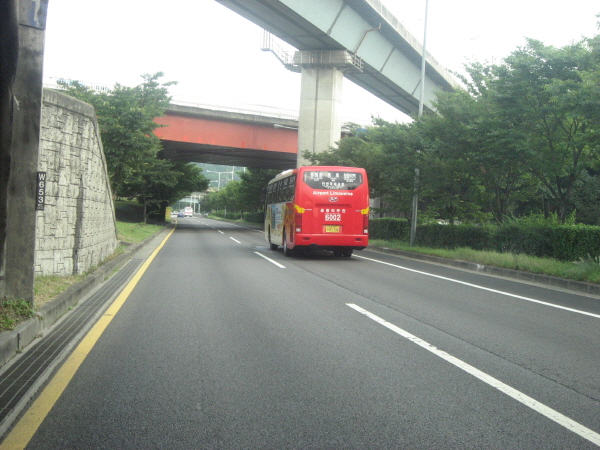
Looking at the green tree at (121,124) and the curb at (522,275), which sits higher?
the green tree at (121,124)

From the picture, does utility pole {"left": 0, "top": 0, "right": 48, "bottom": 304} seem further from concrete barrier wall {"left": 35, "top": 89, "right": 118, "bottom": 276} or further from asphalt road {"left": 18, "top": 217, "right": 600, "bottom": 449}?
concrete barrier wall {"left": 35, "top": 89, "right": 118, "bottom": 276}

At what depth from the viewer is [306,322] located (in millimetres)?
7445

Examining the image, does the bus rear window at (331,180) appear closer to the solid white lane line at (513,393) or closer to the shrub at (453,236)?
the shrub at (453,236)

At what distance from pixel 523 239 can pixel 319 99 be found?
Answer: 19988 mm

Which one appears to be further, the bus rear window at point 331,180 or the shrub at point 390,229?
the shrub at point 390,229

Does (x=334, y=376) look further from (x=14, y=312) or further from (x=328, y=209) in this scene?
(x=328, y=209)

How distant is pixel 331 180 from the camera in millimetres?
18062

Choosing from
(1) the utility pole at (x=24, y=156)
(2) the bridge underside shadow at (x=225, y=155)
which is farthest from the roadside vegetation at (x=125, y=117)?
(1) the utility pole at (x=24, y=156)

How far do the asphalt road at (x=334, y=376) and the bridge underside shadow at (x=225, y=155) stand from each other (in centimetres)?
3061

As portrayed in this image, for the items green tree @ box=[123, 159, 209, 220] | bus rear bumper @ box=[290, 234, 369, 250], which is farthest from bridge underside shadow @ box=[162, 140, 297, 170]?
bus rear bumper @ box=[290, 234, 369, 250]

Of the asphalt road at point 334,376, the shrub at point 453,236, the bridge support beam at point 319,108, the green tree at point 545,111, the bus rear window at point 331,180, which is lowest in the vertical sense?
the asphalt road at point 334,376

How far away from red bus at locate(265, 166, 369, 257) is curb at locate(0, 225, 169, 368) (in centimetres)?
739

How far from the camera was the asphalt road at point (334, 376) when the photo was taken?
3.69 metres

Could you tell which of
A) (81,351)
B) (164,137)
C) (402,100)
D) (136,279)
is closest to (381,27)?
(402,100)
